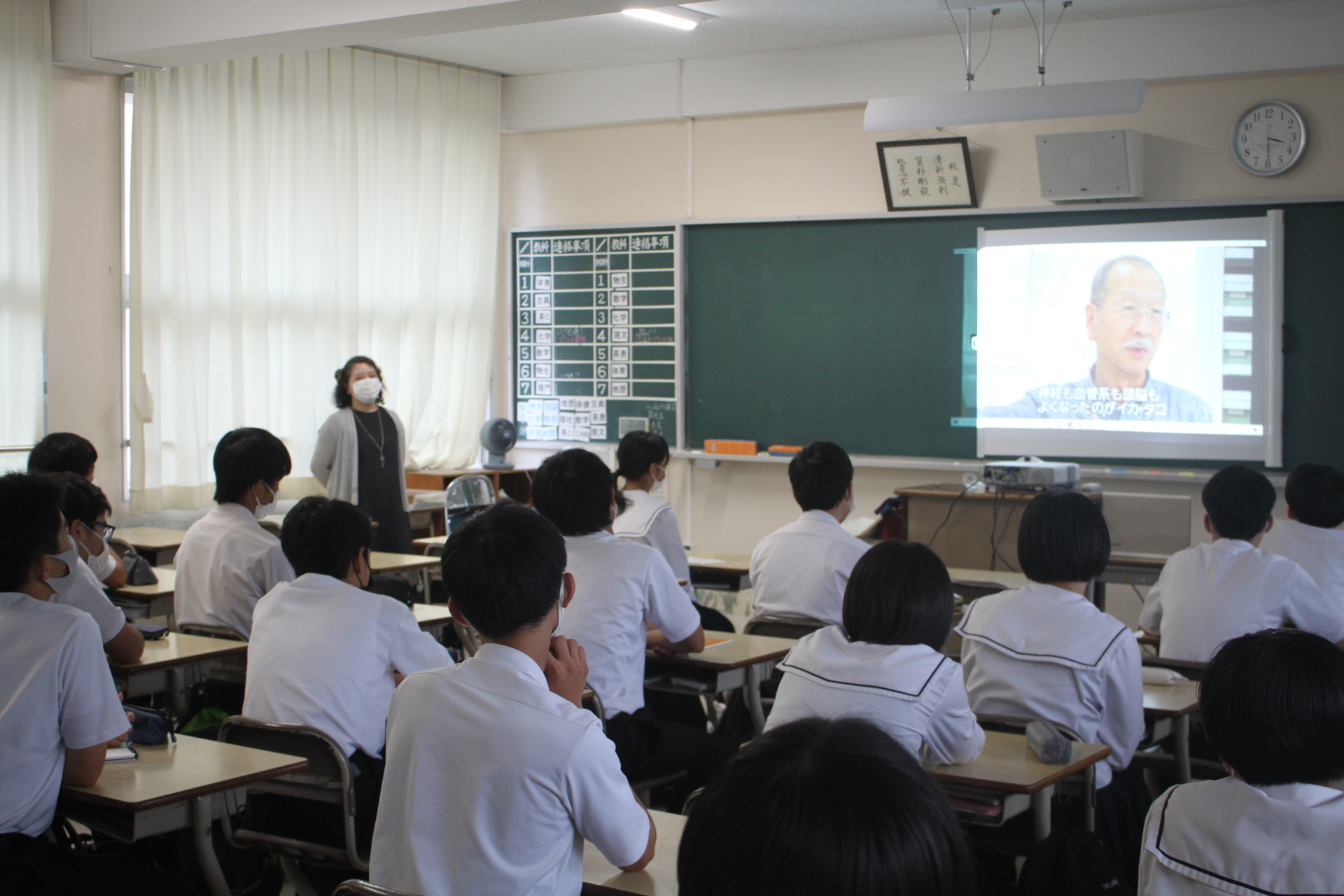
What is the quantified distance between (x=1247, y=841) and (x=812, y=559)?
2247 millimetres

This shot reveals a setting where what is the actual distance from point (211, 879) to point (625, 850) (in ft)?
3.72

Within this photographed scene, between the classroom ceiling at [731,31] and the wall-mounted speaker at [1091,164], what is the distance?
612 mm

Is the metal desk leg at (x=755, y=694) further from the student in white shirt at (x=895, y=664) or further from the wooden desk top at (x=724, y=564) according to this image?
the wooden desk top at (x=724, y=564)

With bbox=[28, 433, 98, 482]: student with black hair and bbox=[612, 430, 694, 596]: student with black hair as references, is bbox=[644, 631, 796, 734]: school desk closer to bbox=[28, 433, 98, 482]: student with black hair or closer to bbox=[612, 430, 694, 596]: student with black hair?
bbox=[612, 430, 694, 596]: student with black hair

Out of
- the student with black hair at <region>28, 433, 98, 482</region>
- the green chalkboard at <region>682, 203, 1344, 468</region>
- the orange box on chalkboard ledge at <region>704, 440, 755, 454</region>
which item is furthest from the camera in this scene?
the orange box on chalkboard ledge at <region>704, 440, 755, 454</region>

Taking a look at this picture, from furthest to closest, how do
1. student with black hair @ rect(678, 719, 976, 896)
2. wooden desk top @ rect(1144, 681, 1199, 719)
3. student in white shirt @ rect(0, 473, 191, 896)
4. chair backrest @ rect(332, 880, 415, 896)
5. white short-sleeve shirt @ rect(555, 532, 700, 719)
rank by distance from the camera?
white short-sleeve shirt @ rect(555, 532, 700, 719), wooden desk top @ rect(1144, 681, 1199, 719), student in white shirt @ rect(0, 473, 191, 896), chair backrest @ rect(332, 880, 415, 896), student with black hair @ rect(678, 719, 976, 896)

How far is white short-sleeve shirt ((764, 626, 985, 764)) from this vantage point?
2.06 m

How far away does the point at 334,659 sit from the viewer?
99.2 inches

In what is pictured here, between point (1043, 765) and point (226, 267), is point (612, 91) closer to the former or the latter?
point (226, 267)

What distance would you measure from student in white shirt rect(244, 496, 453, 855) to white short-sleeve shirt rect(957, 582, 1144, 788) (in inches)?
47.3

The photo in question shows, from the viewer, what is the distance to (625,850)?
163cm

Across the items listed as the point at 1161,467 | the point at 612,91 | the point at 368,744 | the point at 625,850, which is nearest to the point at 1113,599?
the point at 1161,467

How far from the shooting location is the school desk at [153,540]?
514cm

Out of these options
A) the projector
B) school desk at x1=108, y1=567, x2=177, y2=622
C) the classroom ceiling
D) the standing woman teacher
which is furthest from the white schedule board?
school desk at x1=108, y1=567, x2=177, y2=622
